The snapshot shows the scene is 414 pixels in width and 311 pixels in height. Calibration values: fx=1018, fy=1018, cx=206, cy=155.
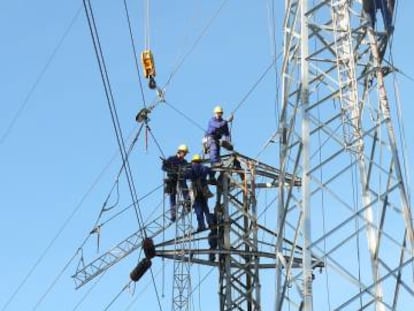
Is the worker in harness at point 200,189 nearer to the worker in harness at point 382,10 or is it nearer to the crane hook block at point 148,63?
the crane hook block at point 148,63

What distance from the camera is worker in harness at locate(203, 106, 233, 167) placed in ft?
73.0

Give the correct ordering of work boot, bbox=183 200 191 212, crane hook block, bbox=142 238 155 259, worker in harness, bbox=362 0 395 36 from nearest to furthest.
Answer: worker in harness, bbox=362 0 395 36
crane hook block, bbox=142 238 155 259
work boot, bbox=183 200 191 212

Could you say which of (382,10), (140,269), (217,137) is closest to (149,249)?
(140,269)

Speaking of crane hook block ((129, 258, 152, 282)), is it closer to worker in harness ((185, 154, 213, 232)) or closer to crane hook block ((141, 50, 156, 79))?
worker in harness ((185, 154, 213, 232))

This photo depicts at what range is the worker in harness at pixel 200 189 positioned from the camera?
21688 millimetres

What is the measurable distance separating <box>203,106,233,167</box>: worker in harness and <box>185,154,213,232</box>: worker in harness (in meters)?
0.41

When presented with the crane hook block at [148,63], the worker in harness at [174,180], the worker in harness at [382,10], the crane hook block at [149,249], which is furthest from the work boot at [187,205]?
the worker in harness at [382,10]

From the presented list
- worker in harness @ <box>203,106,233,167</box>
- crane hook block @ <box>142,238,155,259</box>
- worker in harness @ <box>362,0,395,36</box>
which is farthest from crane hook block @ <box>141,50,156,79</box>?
worker in harness @ <box>362,0,395,36</box>

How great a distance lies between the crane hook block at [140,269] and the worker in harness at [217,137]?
256 centimetres

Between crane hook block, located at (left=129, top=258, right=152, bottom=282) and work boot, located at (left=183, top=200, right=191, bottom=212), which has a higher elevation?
work boot, located at (left=183, top=200, right=191, bottom=212)

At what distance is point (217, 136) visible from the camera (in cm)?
2255

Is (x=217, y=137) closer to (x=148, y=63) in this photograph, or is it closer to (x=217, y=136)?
(x=217, y=136)

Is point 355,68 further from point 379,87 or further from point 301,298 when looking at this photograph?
point 301,298

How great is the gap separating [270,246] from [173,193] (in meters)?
2.49
